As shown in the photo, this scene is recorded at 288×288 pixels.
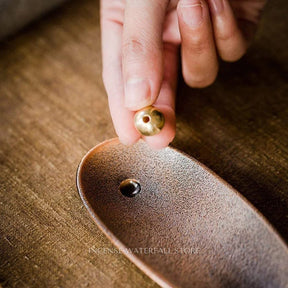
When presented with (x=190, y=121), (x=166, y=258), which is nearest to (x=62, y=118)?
(x=190, y=121)

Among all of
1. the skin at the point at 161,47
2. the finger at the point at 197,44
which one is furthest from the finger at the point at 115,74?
the finger at the point at 197,44

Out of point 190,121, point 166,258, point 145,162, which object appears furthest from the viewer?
point 190,121

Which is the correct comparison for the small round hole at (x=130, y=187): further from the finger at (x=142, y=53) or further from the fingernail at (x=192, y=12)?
the fingernail at (x=192, y=12)

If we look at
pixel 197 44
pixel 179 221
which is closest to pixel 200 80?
pixel 197 44

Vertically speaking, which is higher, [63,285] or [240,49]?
[240,49]

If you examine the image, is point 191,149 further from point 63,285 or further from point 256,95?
point 63,285

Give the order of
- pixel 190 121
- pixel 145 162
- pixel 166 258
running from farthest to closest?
pixel 190 121
pixel 145 162
pixel 166 258

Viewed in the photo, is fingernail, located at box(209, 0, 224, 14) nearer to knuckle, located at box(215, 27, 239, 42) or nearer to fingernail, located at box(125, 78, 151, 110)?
knuckle, located at box(215, 27, 239, 42)

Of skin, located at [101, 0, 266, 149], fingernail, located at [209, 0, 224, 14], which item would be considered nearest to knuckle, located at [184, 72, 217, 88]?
skin, located at [101, 0, 266, 149]
